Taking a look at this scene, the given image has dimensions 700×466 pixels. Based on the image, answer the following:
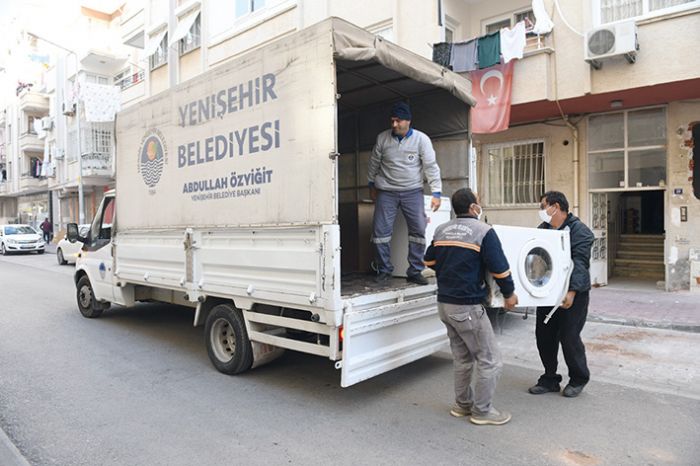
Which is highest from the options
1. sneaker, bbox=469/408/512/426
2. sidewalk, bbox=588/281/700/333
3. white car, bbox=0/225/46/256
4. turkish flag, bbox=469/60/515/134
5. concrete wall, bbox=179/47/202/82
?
concrete wall, bbox=179/47/202/82

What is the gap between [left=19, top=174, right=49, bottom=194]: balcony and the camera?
36.0 meters

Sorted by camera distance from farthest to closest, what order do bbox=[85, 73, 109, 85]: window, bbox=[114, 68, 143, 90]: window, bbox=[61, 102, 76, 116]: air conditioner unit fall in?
bbox=[61, 102, 76, 116]: air conditioner unit
bbox=[85, 73, 109, 85]: window
bbox=[114, 68, 143, 90]: window

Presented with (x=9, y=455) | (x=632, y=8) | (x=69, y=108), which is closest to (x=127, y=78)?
(x=69, y=108)

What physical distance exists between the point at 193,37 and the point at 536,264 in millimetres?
19020

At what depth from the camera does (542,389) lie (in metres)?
4.60

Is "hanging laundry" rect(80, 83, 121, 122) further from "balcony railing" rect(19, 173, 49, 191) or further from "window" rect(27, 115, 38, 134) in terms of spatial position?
"window" rect(27, 115, 38, 134)

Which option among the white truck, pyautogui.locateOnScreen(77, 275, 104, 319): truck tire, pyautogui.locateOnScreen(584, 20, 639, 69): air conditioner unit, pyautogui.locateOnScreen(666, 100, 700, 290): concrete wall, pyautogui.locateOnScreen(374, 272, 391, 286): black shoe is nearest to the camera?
the white truck

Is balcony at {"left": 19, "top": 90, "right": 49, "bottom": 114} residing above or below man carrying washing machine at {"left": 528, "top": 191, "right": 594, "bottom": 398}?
above

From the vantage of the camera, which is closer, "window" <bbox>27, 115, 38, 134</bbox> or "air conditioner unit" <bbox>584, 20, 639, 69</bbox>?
"air conditioner unit" <bbox>584, 20, 639, 69</bbox>

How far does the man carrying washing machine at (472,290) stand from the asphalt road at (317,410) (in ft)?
1.11

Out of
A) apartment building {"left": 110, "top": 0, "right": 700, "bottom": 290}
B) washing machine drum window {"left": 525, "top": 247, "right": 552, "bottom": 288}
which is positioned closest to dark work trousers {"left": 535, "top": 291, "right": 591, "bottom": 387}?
washing machine drum window {"left": 525, "top": 247, "right": 552, "bottom": 288}

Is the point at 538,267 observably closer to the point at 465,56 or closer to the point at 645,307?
the point at 645,307

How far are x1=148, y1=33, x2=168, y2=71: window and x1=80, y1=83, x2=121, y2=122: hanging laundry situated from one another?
430 cm

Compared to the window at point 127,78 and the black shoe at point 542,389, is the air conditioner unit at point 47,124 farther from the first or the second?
the black shoe at point 542,389
